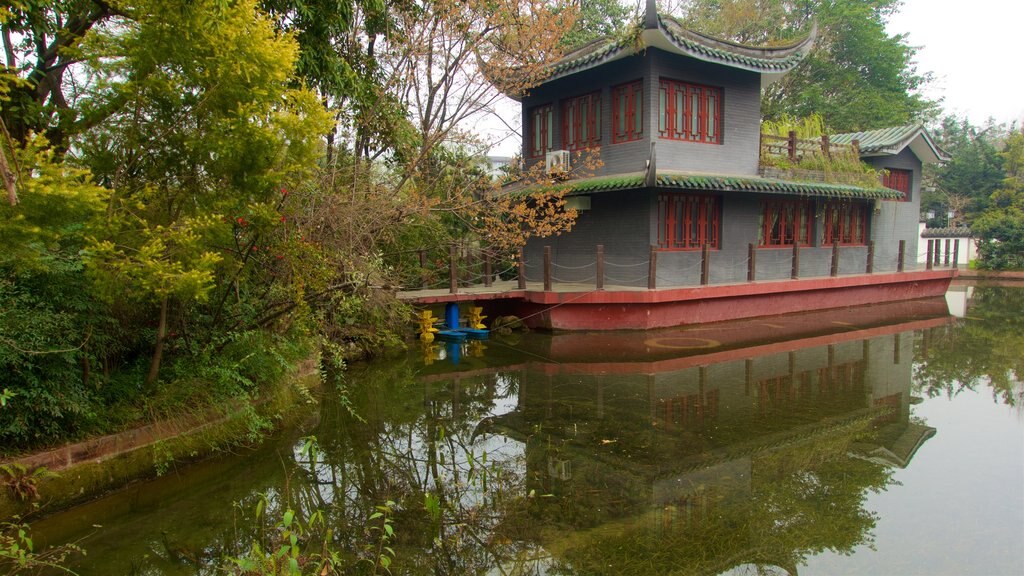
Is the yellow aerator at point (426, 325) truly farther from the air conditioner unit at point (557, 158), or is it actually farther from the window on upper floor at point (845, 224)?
the window on upper floor at point (845, 224)

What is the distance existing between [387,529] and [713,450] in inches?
128

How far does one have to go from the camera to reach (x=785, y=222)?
597 inches

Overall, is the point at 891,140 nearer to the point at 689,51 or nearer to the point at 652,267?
the point at 689,51

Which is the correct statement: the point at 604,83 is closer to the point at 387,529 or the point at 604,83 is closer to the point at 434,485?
the point at 434,485

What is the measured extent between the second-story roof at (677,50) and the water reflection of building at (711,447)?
18.1 ft

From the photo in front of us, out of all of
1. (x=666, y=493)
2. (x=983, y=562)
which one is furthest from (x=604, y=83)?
(x=983, y=562)

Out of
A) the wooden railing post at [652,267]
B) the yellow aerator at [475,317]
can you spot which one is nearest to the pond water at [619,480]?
the wooden railing post at [652,267]

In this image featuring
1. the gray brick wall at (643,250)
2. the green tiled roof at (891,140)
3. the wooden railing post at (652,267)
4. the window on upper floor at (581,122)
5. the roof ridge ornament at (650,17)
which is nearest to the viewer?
the roof ridge ornament at (650,17)

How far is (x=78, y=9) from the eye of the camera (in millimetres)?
5781

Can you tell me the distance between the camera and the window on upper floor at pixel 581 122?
45.0 ft

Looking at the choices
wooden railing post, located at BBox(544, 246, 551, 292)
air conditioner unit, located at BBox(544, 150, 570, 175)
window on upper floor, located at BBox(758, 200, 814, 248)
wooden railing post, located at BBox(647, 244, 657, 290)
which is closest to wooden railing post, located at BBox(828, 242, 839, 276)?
window on upper floor, located at BBox(758, 200, 814, 248)

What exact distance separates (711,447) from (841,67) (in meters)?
26.5

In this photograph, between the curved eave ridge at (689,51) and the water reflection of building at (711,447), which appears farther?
the curved eave ridge at (689,51)

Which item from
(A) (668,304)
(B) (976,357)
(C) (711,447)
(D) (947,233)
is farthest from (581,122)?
(D) (947,233)
